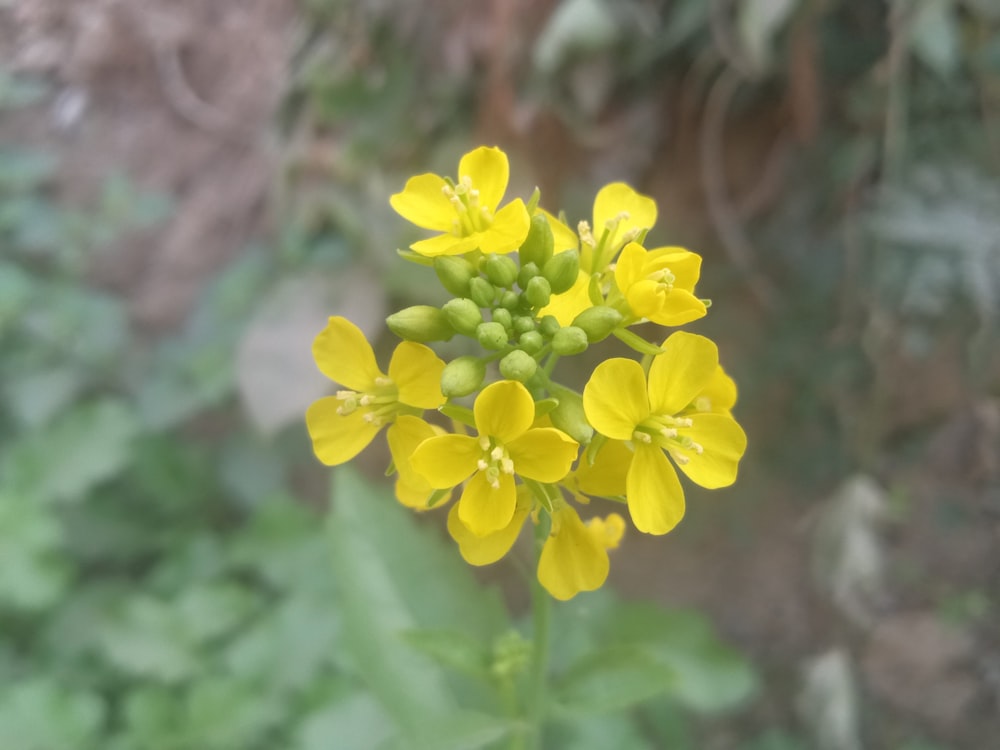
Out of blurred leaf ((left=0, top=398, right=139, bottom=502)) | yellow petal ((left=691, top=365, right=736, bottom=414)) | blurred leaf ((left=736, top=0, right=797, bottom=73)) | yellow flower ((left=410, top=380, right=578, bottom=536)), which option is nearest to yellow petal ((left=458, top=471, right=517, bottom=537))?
yellow flower ((left=410, top=380, right=578, bottom=536))

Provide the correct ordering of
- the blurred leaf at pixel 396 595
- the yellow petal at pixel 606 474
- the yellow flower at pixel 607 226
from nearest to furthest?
the yellow petal at pixel 606 474 → the yellow flower at pixel 607 226 → the blurred leaf at pixel 396 595

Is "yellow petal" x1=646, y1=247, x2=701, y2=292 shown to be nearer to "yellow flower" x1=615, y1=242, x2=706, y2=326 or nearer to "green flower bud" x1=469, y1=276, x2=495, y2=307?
"yellow flower" x1=615, y1=242, x2=706, y2=326

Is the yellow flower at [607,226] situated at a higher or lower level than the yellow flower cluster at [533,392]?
higher

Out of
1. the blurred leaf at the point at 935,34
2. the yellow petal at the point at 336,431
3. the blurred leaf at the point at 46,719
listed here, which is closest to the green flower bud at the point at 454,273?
the yellow petal at the point at 336,431

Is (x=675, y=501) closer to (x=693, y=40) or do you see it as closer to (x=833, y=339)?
(x=833, y=339)

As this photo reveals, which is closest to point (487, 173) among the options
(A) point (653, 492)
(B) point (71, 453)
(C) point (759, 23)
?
(A) point (653, 492)

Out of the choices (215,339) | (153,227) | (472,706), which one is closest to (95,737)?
(472,706)

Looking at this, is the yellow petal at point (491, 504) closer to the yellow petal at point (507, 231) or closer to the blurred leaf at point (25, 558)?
the yellow petal at point (507, 231)

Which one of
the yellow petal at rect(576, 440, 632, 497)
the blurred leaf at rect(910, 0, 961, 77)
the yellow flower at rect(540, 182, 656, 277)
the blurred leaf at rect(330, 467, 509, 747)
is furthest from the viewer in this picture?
the blurred leaf at rect(910, 0, 961, 77)

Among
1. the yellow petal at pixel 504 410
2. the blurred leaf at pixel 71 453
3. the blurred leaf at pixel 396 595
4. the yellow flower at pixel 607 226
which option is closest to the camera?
the yellow petal at pixel 504 410
